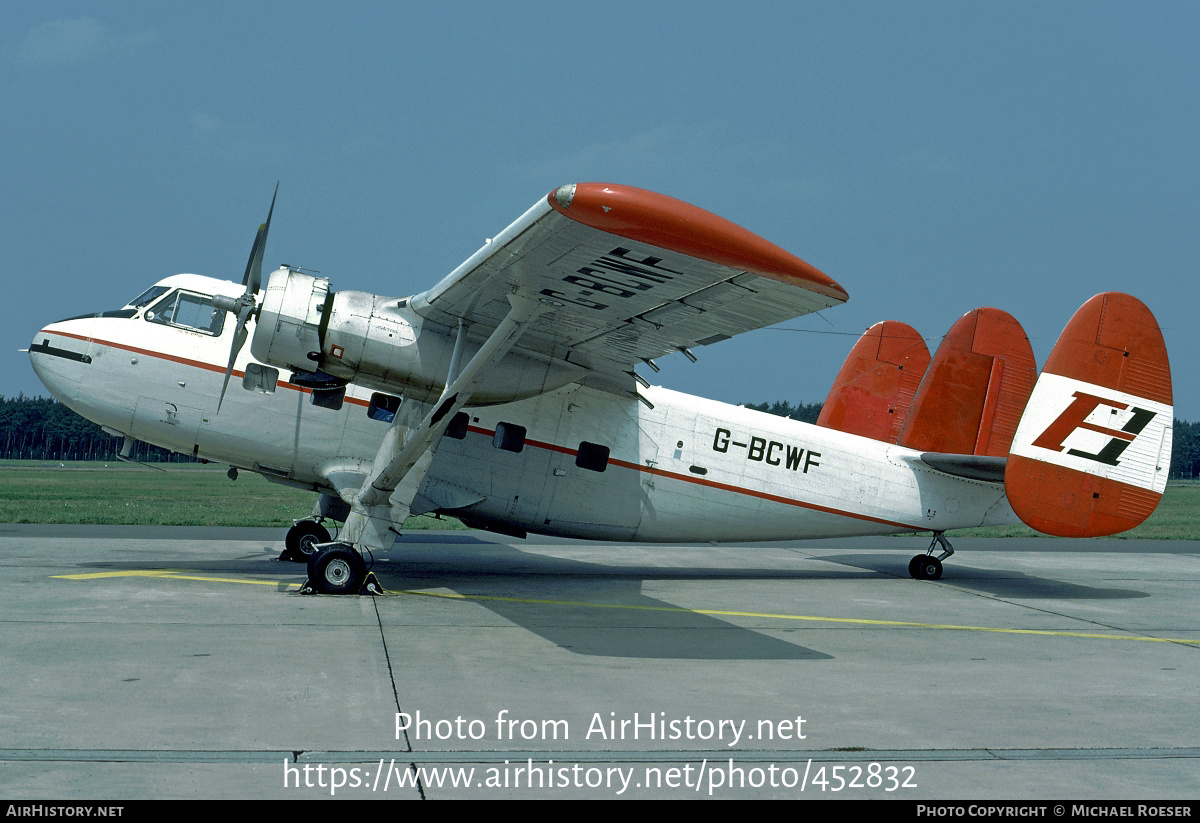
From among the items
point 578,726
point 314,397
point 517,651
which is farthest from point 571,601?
point 578,726

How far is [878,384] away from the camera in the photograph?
50.5 feet

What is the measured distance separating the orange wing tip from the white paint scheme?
6.91 meters

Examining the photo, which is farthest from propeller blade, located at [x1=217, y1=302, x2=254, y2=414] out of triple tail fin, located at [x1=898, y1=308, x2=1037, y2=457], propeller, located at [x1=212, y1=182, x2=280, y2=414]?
triple tail fin, located at [x1=898, y1=308, x2=1037, y2=457]

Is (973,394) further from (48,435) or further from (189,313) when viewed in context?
(48,435)

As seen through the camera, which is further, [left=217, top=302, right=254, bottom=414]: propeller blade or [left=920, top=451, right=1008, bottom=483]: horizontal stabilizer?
[left=920, top=451, right=1008, bottom=483]: horizontal stabilizer

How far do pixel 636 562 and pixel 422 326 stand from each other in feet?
22.6

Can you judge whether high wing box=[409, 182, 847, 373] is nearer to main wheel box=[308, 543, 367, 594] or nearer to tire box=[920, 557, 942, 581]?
main wheel box=[308, 543, 367, 594]

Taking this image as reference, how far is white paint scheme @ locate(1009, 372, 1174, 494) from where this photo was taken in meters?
11.9

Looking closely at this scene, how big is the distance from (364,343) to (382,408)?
6.60 feet

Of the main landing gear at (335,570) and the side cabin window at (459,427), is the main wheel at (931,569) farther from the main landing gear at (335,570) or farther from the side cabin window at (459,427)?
the main landing gear at (335,570)

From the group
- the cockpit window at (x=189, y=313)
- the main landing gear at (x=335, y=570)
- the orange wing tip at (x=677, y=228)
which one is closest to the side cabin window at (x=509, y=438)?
the main landing gear at (x=335, y=570)

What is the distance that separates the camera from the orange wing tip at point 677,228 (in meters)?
6.20

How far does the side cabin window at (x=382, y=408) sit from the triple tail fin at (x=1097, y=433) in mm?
8183

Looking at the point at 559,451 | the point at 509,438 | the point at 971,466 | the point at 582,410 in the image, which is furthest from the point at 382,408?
the point at 971,466
